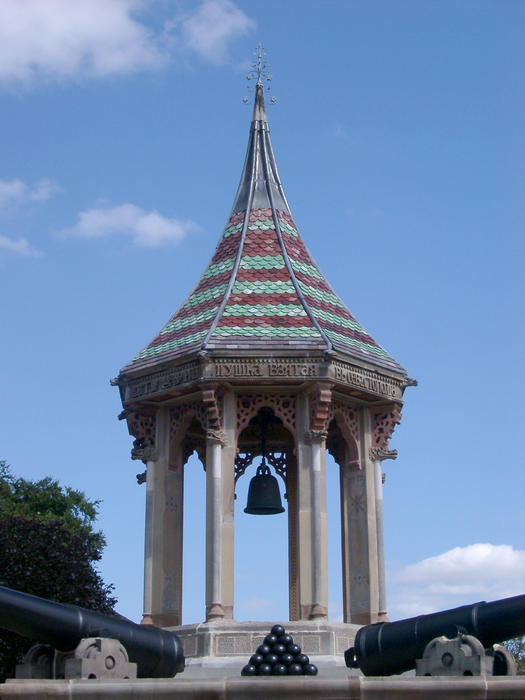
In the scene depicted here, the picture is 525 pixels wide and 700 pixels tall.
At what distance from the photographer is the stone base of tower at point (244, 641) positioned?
56.9ft

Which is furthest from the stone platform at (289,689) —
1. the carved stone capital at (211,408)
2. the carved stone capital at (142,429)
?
the carved stone capital at (142,429)

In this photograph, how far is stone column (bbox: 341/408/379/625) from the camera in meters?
19.5

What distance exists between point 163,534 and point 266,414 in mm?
2973

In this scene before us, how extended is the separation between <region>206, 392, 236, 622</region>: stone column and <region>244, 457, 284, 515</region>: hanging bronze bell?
6.47 ft

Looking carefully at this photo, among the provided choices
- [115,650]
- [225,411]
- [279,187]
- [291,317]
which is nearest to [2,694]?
[115,650]

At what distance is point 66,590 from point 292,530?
35.7 ft

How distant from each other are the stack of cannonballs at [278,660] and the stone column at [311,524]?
2.48 meters

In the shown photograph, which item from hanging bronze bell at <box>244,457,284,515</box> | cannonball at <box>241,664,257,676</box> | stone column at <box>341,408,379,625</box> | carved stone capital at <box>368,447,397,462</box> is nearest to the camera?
cannonball at <box>241,664,257,676</box>

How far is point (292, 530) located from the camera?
21484mm

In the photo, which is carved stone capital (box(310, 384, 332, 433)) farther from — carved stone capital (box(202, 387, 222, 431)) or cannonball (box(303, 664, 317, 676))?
cannonball (box(303, 664, 317, 676))

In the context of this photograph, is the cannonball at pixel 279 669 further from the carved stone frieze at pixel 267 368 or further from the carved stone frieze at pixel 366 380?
the carved stone frieze at pixel 366 380

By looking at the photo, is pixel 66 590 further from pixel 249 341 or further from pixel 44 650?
pixel 44 650

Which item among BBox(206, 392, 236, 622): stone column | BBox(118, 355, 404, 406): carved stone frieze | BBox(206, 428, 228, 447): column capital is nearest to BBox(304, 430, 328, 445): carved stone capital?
BBox(118, 355, 404, 406): carved stone frieze

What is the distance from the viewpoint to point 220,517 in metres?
18.6
